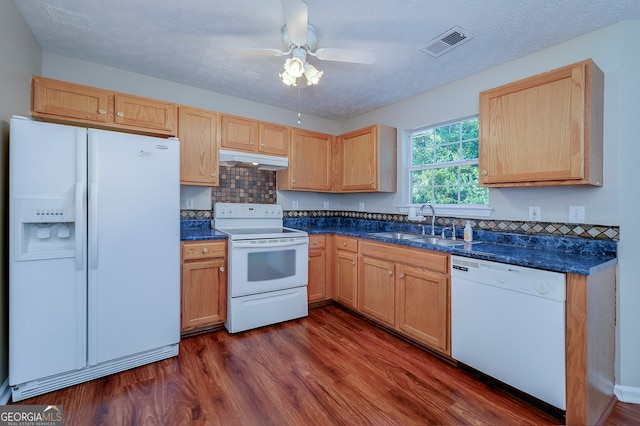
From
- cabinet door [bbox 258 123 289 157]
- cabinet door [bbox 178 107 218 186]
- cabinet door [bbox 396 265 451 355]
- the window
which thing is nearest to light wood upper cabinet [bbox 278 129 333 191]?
cabinet door [bbox 258 123 289 157]

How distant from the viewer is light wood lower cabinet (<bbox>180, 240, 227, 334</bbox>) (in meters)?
2.55

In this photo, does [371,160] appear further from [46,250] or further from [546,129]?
[46,250]

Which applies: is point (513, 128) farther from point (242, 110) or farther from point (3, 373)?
point (3, 373)

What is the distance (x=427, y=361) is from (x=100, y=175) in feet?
8.88

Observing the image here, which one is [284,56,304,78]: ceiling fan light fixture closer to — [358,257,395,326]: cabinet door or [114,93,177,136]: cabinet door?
[114,93,177,136]: cabinet door

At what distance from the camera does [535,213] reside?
225cm

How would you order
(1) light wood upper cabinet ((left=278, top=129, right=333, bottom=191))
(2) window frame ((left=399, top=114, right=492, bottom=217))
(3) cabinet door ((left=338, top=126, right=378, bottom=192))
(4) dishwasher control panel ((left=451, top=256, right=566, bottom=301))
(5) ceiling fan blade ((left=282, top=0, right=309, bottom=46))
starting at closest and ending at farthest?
(5) ceiling fan blade ((left=282, top=0, right=309, bottom=46)) < (4) dishwasher control panel ((left=451, top=256, right=566, bottom=301)) < (2) window frame ((left=399, top=114, right=492, bottom=217)) < (3) cabinet door ((left=338, top=126, right=378, bottom=192)) < (1) light wood upper cabinet ((left=278, top=129, right=333, bottom=191))

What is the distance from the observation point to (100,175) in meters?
1.96

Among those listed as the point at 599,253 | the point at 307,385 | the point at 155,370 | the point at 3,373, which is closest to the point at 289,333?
the point at 307,385

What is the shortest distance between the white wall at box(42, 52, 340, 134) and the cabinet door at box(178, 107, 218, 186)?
0.35m

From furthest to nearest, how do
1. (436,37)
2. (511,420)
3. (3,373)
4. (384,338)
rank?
(384,338) → (436,37) → (3,373) → (511,420)

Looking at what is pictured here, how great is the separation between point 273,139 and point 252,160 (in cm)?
41

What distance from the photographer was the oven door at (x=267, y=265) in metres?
2.68

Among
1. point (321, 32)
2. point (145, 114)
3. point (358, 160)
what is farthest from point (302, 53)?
point (358, 160)
